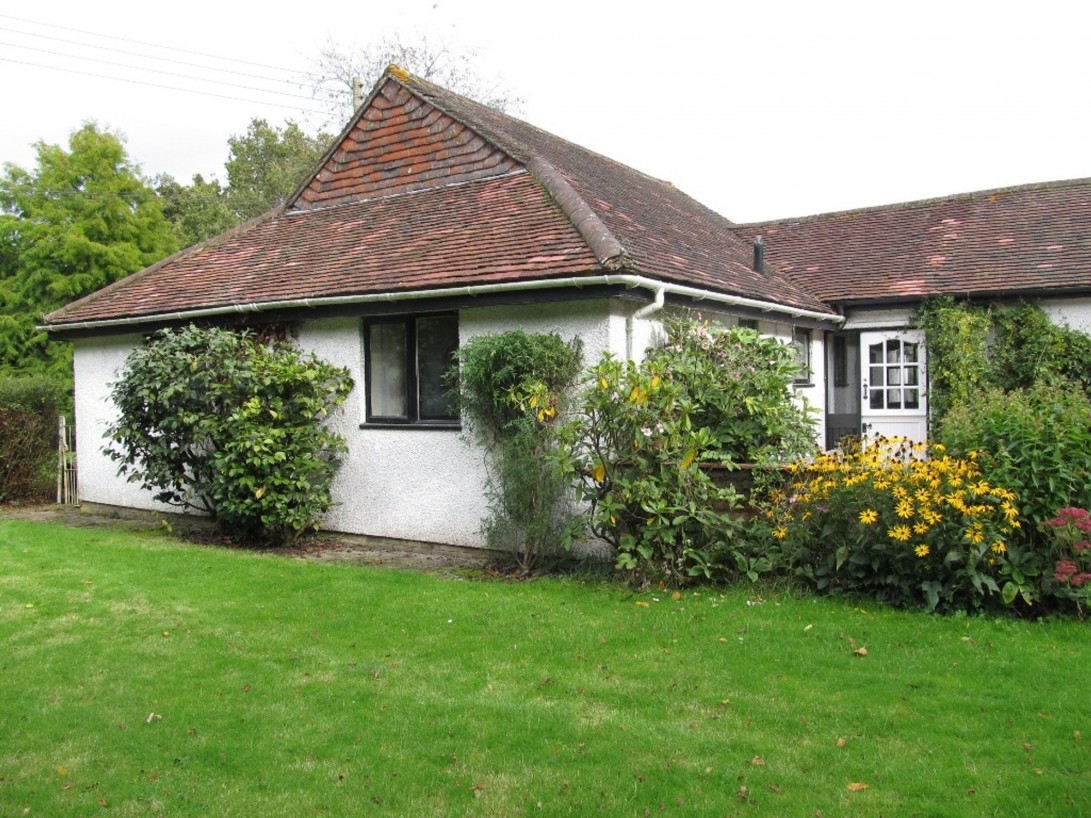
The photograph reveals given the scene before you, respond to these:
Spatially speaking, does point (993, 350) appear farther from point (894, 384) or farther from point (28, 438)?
point (28, 438)

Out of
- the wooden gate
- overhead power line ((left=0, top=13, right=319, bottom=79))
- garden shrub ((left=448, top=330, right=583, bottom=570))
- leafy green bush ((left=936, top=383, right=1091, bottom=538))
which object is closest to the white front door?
leafy green bush ((left=936, top=383, right=1091, bottom=538))

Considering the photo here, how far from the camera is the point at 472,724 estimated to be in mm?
4473

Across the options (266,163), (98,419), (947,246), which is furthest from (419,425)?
(266,163)

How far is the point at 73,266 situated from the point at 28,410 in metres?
14.6

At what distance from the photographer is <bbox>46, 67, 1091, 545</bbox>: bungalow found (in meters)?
9.25

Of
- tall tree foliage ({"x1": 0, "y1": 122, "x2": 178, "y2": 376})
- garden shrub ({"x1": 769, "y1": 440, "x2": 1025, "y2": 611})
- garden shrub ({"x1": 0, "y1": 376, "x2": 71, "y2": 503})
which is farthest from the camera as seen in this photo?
tall tree foliage ({"x1": 0, "y1": 122, "x2": 178, "y2": 376})

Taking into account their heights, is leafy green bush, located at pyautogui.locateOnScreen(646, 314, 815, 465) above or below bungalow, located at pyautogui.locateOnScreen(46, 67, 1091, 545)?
below

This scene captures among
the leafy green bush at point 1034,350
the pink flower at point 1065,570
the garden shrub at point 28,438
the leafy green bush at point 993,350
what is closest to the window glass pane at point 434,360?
the pink flower at point 1065,570

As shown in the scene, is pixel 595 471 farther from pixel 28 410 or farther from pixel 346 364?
pixel 28 410

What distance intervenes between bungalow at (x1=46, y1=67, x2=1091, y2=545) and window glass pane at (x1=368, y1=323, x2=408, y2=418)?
26 mm

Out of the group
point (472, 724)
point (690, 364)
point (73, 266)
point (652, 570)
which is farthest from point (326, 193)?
point (73, 266)

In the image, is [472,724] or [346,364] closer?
[472,724]

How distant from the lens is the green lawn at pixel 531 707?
3.69 metres

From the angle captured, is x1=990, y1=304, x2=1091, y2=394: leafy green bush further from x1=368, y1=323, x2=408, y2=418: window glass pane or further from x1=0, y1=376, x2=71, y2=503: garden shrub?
x1=0, y1=376, x2=71, y2=503: garden shrub
